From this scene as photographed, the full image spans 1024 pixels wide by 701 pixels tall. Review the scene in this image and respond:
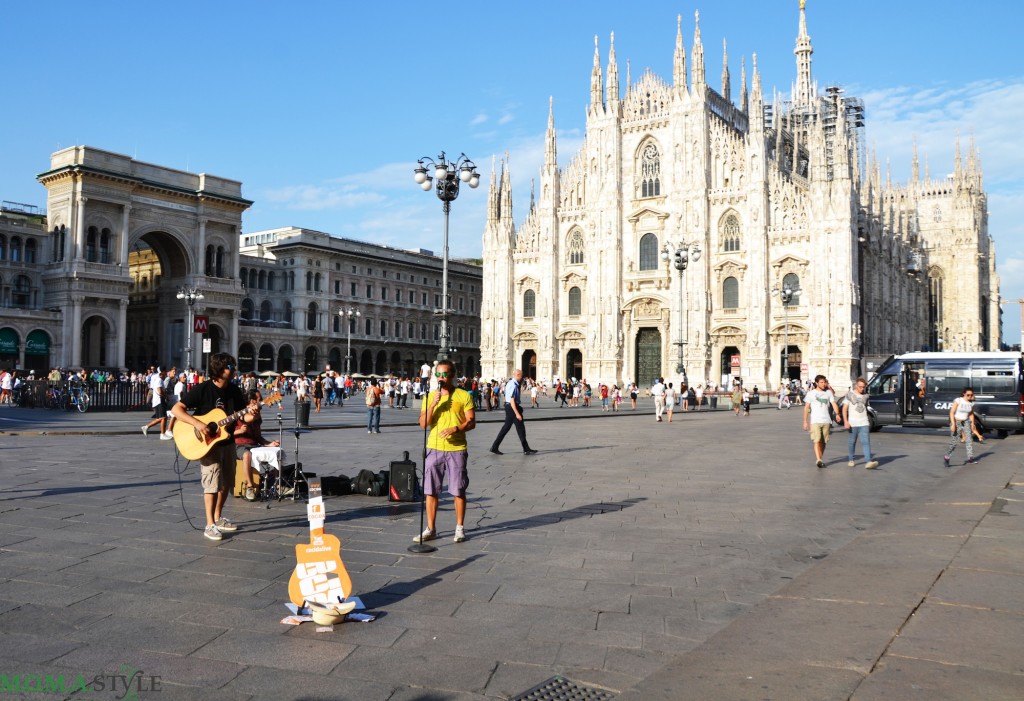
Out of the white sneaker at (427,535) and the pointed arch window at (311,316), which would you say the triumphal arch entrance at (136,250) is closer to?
the pointed arch window at (311,316)

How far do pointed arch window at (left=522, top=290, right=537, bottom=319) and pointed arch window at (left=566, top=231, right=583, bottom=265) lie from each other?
3654mm

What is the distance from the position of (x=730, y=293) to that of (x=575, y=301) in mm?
10463

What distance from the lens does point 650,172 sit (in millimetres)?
49000

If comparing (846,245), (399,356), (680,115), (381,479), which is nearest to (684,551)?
(381,479)

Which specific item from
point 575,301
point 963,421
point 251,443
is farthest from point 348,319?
point 251,443

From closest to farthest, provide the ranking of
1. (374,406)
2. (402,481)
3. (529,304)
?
(402,481)
(374,406)
(529,304)

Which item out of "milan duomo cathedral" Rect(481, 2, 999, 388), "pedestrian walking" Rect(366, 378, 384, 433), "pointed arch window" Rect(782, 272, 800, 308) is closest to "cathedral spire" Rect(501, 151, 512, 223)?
"milan duomo cathedral" Rect(481, 2, 999, 388)

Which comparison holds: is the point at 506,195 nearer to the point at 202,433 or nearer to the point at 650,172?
the point at 650,172

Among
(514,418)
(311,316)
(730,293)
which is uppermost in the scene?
(311,316)

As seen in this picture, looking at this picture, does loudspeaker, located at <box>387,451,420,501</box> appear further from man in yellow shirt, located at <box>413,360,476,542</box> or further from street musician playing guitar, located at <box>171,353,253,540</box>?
street musician playing guitar, located at <box>171,353,253,540</box>

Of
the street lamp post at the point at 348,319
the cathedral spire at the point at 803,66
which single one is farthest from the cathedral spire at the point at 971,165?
the street lamp post at the point at 348,319

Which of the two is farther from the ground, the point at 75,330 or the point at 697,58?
the point at 697,58

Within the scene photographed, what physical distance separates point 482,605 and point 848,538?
391cm

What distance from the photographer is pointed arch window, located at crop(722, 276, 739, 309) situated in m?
45.8
